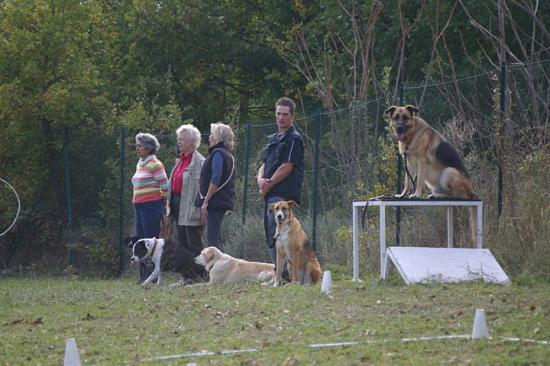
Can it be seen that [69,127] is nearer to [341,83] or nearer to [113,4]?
[341,83]

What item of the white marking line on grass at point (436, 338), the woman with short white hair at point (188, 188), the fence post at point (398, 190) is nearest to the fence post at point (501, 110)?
the fence post at point (398, 190)

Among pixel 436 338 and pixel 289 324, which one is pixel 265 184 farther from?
pixel 436 338

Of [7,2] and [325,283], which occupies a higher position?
[7,2]

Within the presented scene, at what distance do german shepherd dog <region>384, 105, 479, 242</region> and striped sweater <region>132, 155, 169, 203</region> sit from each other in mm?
3675

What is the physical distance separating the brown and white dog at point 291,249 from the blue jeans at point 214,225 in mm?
1271

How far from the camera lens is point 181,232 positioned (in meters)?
13.6

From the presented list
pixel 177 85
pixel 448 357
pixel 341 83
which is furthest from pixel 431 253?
pixel 177 85

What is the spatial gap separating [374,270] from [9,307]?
409 centimetres

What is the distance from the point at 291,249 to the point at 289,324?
360 centimetres

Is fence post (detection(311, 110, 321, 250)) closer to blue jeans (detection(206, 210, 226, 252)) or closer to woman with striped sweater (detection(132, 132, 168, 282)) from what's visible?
blue jeans (detection(206, 210, 226, 252))

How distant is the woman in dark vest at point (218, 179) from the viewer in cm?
1241

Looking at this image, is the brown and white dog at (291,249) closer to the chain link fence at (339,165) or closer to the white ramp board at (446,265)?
the chain link fence at (339,165)

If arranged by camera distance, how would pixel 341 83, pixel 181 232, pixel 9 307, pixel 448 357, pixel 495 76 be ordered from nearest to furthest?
1. pixel 448 357
2. pixel 9 307
3. pixel 495 76
4. pixel 181 232
5. pixel 341 83

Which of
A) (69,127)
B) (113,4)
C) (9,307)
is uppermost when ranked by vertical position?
(113,4)
